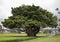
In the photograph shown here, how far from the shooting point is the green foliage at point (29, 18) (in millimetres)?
49625

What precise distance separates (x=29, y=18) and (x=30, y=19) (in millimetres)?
1116

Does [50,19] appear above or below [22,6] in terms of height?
below

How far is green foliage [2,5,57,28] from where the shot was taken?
49625mm

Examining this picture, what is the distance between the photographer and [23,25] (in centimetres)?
4972

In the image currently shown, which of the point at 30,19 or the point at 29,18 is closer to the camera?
the point at 30,19

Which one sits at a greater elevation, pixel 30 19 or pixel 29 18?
pixel 29 18

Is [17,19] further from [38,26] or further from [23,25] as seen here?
[38,26]

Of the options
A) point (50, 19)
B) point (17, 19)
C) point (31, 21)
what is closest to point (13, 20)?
point (17, 19)

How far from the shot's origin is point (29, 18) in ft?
170

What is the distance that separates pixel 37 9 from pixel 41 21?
3.07 metres

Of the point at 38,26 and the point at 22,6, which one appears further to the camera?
the point at 22,6

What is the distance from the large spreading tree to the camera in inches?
1953

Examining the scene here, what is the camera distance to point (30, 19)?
5062cm

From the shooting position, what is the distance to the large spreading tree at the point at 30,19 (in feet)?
163
